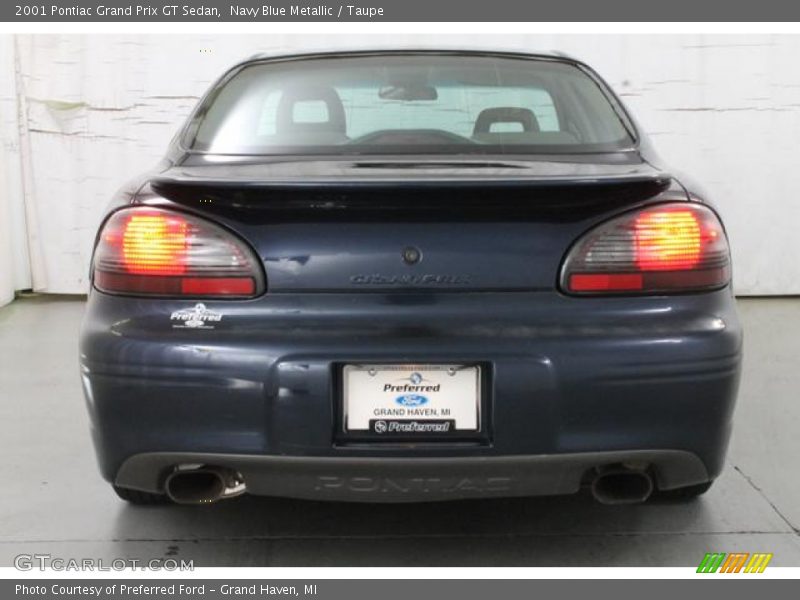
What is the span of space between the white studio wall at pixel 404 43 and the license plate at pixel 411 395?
439cm

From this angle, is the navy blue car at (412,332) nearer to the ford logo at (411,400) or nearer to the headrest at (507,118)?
the ford logo at (411,400)

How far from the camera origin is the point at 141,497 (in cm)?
296

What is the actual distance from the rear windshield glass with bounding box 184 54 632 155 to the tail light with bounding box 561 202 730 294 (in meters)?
0.47

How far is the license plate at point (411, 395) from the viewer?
2217 mm

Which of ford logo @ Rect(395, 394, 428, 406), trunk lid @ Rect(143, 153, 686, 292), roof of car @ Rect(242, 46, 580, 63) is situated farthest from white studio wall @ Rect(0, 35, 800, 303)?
ford logo @ Rect(395, 394, 428, 406)

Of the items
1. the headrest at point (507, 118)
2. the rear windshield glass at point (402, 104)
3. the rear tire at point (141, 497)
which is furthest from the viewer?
the headrest at point (507, 118)

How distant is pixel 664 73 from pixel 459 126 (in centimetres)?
340

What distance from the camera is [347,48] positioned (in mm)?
3295

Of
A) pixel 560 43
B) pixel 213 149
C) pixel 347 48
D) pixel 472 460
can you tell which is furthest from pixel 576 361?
pixel 560 43

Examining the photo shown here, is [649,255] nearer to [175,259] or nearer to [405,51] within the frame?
[175,259]

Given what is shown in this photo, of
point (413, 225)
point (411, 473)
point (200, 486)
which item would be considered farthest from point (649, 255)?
point (200, 486)

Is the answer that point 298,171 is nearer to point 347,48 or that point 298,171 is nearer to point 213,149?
point 213,149

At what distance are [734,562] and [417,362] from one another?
1.14m

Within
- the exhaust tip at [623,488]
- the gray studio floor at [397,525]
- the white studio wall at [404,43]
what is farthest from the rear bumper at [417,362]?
the white studio wall at [404,43]
